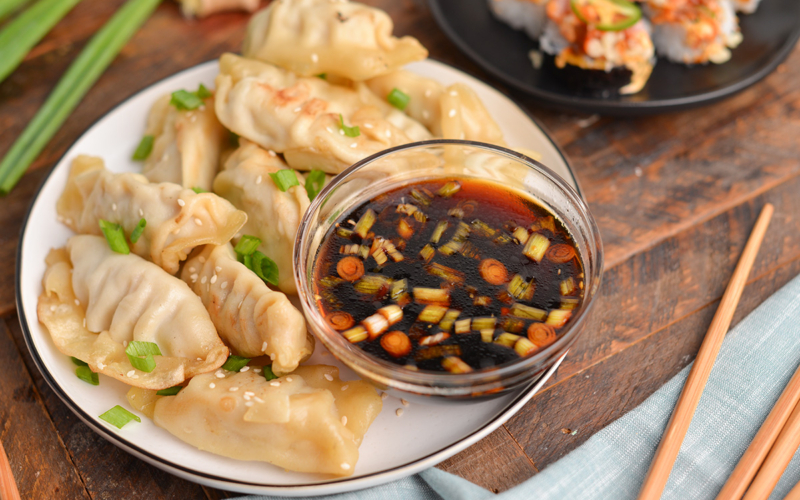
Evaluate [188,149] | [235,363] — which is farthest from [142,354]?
[188,149]

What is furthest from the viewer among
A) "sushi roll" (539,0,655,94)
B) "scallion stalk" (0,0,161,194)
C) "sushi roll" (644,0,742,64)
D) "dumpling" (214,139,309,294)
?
"sushi roll" (644,0,742,64)

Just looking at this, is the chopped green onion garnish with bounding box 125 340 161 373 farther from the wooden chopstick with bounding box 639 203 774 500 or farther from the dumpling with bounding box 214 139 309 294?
the wooden chopstick with bounding box 639 203 774 500

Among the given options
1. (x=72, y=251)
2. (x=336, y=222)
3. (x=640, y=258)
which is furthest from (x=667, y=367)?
(x=72, y=251)

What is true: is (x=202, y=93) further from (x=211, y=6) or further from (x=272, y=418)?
(x=272, y=418)

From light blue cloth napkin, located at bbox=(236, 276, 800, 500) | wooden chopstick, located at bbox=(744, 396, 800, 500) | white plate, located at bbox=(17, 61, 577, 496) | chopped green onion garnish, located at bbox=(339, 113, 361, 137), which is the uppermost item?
chopped green onion garnish, located at bbox=(339, 113, 361, 137)

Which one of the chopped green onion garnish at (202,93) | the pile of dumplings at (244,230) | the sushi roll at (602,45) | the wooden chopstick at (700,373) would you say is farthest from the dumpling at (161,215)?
the sushi roll at (602,45)

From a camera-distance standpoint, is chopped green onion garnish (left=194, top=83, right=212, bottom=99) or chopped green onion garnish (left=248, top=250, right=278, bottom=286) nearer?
chopped green onion garnish (left=248, top=250, right=278, bottom=286)

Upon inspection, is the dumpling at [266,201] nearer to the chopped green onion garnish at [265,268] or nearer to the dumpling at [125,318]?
the chopped green onion garnish at [265,268]

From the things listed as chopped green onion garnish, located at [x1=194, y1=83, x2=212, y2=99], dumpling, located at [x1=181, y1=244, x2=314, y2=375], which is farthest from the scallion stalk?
dumpling, located at [x1=181, y1=244, x2=314, y2=375]

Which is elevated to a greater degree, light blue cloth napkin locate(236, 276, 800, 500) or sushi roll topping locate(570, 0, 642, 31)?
sushi roll topping locate(570, 0, 642, 31)
